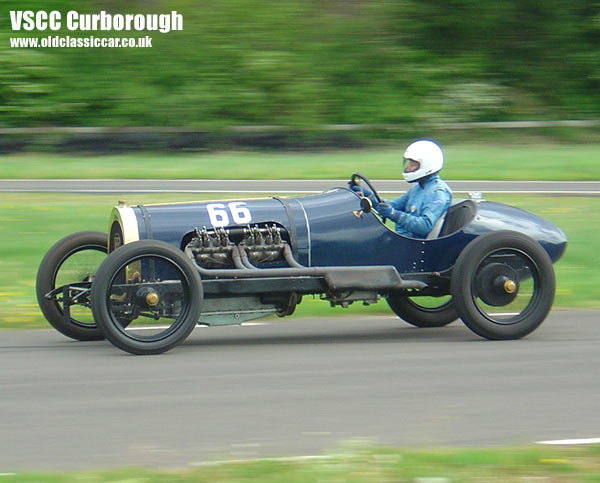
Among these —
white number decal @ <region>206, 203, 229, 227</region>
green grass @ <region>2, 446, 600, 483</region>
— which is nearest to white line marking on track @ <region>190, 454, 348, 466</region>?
green grass @ <region>2, 446, 600, 483</region>

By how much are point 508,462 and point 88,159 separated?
55.7 ft

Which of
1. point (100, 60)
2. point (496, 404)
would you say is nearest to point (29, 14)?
point (100, 60)

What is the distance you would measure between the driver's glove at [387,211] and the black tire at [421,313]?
894mm

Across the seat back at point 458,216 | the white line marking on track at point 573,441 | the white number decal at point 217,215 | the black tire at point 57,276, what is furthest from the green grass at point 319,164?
the white line marking on track at point 573,441

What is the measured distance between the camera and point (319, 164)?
1928 centimetres

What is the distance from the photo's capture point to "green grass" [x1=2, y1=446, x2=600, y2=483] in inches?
165

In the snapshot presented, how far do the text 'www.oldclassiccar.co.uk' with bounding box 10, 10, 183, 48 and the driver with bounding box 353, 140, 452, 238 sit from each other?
1860 centimetres

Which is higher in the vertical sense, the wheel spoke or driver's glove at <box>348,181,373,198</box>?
driver's glove at <box>348,181,373,198</box>

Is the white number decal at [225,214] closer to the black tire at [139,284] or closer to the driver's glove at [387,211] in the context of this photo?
the black tire at [139,284]

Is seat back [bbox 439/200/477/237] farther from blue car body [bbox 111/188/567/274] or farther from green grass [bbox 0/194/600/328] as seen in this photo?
green grass [bbox 0/194/600/328]

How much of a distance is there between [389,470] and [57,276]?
3.72 meters

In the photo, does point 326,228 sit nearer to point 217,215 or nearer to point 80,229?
point 217,215

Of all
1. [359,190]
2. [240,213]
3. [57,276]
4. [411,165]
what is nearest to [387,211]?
[359,190]

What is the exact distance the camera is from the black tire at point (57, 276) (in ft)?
23.6
